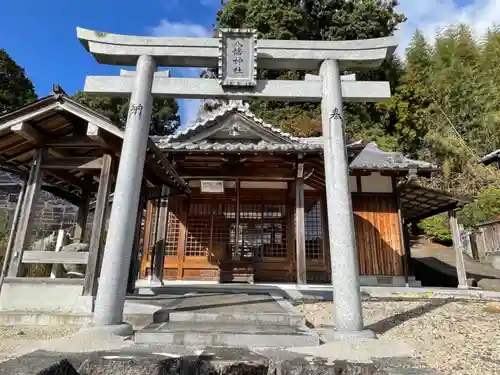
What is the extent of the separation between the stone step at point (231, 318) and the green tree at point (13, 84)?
25.9 meters

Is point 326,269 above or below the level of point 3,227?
below

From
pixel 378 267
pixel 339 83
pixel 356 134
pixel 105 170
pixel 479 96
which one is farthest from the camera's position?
pixel 356 134

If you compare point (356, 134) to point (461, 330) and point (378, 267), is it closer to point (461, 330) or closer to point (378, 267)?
point (378, 267)

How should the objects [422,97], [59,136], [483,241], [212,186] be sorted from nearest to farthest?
[59,136]
[212,186]
[483,241]
[422,97]

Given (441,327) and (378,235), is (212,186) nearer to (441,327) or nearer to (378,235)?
(378,235)

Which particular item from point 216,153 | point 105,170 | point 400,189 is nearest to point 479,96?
point 400,189

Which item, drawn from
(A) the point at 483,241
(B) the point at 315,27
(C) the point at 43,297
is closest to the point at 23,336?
(C) the point at 43,297

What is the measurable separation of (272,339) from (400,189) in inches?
332

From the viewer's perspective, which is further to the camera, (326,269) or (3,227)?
(3,227)

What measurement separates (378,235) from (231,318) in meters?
7.31

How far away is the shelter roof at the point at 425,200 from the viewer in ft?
34.1

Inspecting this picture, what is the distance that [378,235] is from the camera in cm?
1046

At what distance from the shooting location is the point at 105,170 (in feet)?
19.9

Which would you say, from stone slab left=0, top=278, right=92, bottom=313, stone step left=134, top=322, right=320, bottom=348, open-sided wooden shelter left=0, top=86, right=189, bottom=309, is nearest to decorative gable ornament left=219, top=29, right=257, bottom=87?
open-sided wooden shelter left=0, top=86, right=189, bottom=309
